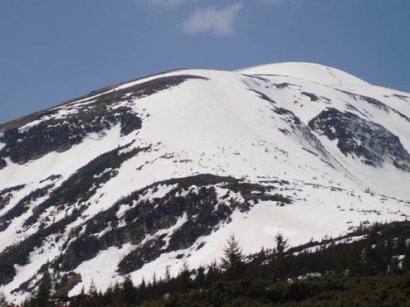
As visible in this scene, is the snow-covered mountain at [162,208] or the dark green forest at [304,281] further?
the snow-covered mountain at [162,208]

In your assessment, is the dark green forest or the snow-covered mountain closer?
→ the dark green forest

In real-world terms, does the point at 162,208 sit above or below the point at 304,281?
above

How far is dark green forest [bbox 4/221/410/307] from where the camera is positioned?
59.8 meters

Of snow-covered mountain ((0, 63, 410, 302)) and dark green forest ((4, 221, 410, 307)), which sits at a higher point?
snow-covered mountain ((0, 63, 410, 302))

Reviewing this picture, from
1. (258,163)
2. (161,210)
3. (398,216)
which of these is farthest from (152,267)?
(258,163)

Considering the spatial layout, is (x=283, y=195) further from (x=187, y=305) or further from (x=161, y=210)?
(x=187, y=305)

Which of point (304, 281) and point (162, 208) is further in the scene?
point (162, 208)

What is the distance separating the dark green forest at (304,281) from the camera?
196 ft

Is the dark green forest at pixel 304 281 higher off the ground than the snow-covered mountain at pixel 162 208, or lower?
lower

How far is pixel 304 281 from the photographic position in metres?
65.6

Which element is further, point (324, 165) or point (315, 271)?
point (324, 165)

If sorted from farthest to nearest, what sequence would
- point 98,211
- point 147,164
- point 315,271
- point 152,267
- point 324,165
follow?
point 324,165, point 147,164, point 98,211, point 152,267, point 315,271

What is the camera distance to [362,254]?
302ft

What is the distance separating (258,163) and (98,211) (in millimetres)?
40363
